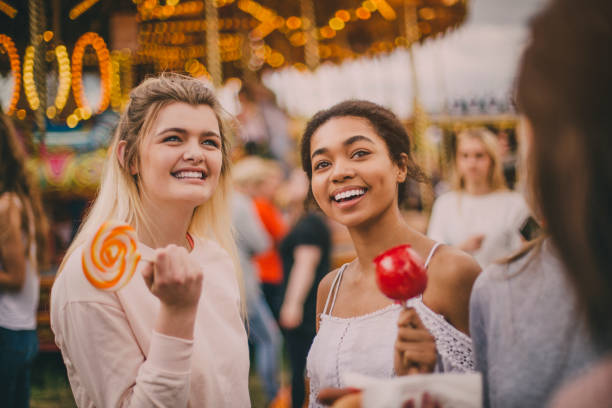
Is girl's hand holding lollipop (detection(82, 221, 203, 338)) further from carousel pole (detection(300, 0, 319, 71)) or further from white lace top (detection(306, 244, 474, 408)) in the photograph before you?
carousel pole (detection(300, 0, 319, 71))

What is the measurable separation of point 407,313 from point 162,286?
70 centimetres

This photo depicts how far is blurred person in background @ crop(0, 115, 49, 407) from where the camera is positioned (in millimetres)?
2641

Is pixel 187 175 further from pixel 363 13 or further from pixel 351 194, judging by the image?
pixel 363 13

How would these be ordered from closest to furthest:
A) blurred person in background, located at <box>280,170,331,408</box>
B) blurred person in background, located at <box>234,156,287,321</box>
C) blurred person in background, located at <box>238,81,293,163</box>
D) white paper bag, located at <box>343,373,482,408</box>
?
white paper bag, located at <box>343,373,482,408</box> < blurred person in background, located at <box>280,170,331,408</box> < blurred person in background, located at <box>234,156,287,321</box> < blurred person in background, located at <box>238,81,293,163</box>

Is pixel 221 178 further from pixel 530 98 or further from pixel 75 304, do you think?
pixel 530 98

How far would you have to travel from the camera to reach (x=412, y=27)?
7.16 meters

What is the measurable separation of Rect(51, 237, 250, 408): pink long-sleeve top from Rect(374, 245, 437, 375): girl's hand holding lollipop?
0.66 metres

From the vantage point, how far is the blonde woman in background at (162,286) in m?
1.46

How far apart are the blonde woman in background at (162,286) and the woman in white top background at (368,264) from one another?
1.30ft

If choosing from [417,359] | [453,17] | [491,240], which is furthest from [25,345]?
[453,17]

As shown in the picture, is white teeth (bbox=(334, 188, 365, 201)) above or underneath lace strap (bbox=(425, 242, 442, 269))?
above

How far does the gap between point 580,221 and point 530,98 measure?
0.78 ft

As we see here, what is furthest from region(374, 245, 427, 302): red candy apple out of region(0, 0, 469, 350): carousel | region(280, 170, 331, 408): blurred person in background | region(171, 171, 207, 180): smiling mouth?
region(280, 170, 331, 408): blurred person in background

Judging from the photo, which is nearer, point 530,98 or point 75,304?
point 530,98
